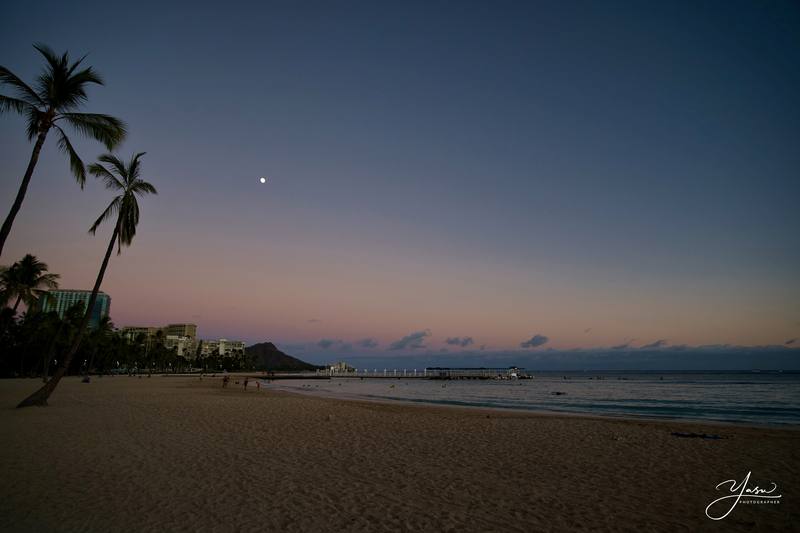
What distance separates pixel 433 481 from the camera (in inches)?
369

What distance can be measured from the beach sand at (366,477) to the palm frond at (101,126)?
10482 millimetres

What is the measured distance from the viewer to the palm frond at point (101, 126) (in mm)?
15945

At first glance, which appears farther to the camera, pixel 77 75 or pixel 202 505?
pixel 77 75

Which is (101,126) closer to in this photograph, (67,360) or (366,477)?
(67,360)

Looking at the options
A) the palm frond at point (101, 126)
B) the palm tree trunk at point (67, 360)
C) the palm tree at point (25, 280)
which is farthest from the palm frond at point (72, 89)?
the palm tree at point (25, 280)

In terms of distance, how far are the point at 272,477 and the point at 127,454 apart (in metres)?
4.62

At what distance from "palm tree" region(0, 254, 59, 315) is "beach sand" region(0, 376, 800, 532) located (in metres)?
22.5

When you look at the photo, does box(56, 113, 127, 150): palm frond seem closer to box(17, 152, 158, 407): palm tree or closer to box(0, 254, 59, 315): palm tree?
box(17, 152, 158, 407): palm tree

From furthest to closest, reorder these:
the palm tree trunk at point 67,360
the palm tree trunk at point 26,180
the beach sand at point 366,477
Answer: the palm tree trunk at point 67,360
the palm tree trunk at point 26,180
the beach sand at point 366,477

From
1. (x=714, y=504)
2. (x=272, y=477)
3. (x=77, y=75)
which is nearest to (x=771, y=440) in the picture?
(x=714, y=504)

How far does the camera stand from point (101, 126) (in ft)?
53.4

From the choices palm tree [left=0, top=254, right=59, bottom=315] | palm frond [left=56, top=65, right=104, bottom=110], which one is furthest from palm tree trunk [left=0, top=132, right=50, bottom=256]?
palm tree [left=0, top=254, right=59, bottom=315]

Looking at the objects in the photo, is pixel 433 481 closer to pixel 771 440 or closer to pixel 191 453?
pixel 191 453

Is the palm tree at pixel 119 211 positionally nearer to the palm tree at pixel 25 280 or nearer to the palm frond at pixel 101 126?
the palm frond at pixel 101 126
